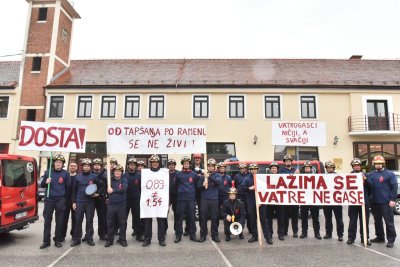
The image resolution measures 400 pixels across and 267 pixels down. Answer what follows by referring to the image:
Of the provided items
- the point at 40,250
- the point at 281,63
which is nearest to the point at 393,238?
the point at 40,250

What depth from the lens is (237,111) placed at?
72.7 feet

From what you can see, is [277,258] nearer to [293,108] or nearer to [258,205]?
[258,205]

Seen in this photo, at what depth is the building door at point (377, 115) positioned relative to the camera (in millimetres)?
21438

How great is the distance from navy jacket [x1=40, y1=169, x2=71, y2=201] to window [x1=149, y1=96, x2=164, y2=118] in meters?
15.1

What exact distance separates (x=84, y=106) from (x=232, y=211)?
1763 cm

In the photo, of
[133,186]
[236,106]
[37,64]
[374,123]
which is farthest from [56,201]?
[374,123]

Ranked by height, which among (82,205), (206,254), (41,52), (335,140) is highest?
(41,52)

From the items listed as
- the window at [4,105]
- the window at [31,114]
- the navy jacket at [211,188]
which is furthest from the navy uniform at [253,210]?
the window at [4,105]

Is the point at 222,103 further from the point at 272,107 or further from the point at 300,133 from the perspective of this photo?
the point at 300,133

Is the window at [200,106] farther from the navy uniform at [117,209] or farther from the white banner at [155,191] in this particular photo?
the navy uniform at [117,209]

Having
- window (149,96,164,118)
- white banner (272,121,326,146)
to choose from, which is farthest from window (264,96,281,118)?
white banner (272,121,326,146)

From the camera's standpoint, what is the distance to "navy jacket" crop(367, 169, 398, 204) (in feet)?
23.7

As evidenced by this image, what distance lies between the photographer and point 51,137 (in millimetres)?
8375

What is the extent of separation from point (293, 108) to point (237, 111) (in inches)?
146
